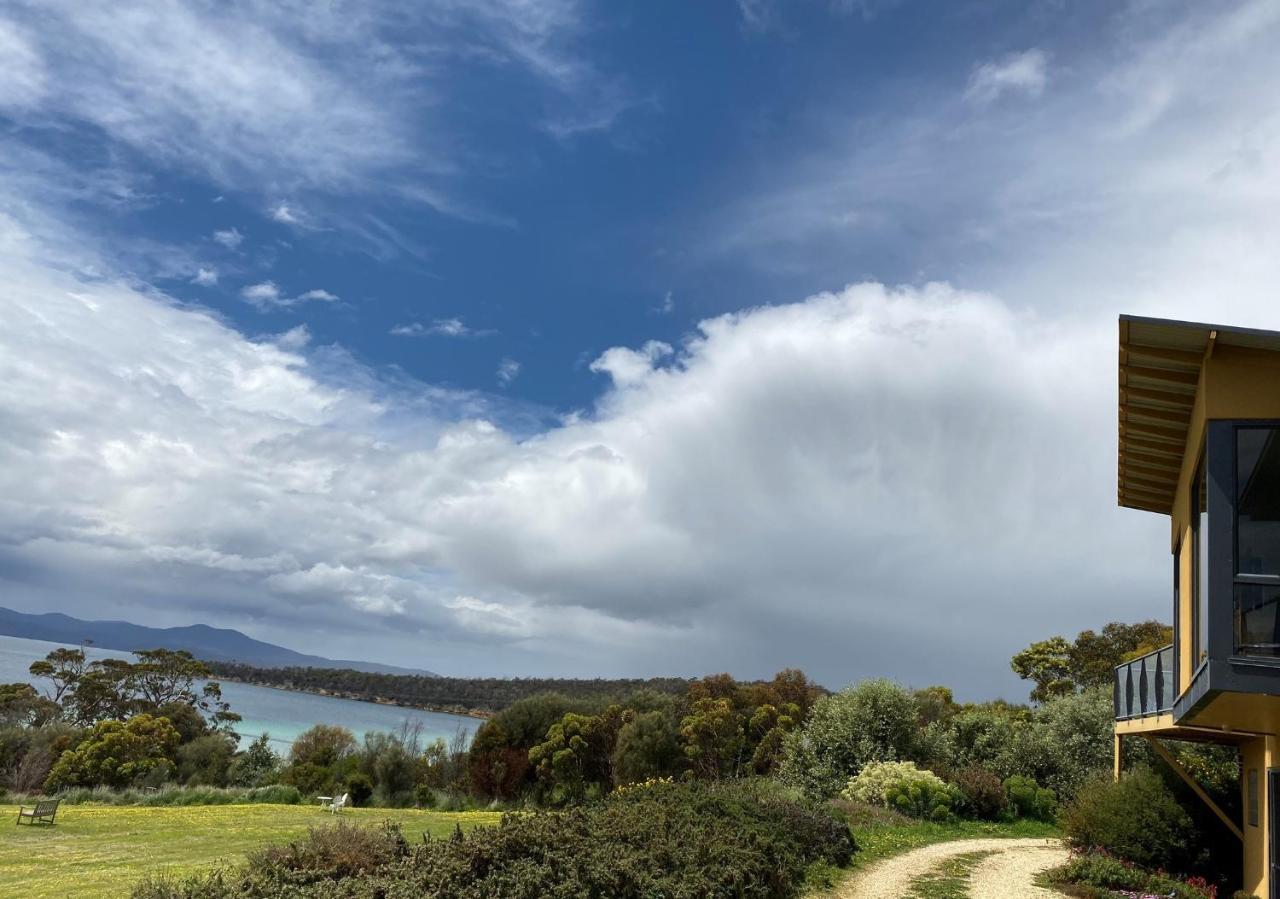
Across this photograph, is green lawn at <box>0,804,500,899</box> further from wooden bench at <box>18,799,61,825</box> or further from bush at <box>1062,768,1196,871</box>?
bush at <box>1062,768,1196,871</box>

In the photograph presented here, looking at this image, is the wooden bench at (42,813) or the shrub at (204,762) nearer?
the wooden bench at (42,813)

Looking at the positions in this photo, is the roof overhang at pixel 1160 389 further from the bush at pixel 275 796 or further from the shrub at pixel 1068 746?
the bush at pixel 275 796

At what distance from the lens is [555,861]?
10.3m

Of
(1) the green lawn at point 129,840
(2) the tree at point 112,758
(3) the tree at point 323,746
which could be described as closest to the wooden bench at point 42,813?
(1) the green lawn at point 129,840

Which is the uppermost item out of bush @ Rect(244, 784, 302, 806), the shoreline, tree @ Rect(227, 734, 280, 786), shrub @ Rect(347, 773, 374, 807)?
bush @ Rect(244, 784, 302, 806)

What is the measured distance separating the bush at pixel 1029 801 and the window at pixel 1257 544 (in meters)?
18.6

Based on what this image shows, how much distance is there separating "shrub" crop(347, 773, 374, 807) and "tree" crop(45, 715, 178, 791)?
386 inches

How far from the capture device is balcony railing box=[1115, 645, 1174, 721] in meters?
15.1

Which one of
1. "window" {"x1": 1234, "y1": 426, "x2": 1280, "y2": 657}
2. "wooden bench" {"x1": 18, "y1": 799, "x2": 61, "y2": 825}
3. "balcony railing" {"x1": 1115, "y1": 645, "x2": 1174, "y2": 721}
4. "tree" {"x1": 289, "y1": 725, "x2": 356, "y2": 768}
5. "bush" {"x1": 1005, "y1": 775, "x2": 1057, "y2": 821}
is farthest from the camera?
"tree" {"x1": 289, "y1": 725, "x2": 356, "y2": 768}

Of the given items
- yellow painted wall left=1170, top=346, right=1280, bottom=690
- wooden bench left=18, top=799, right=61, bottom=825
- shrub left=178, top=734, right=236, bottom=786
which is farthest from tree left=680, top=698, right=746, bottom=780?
yellow painted wall left=1170, top=346, right=1280, bottom=690

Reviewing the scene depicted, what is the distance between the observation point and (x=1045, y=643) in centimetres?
5369

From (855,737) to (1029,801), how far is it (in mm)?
5293

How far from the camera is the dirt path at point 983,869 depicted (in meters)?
13.9

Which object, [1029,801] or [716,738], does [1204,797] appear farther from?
[716,738]
